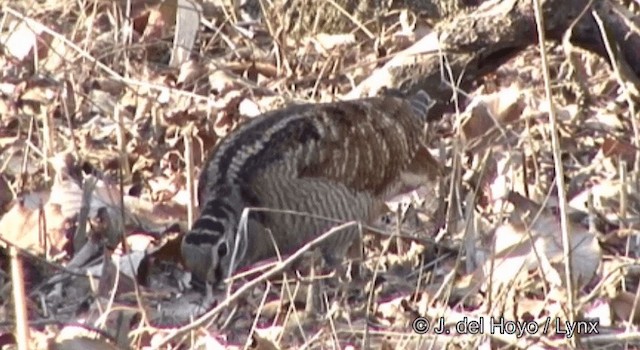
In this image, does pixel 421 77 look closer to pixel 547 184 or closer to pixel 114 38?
pixel 547 184

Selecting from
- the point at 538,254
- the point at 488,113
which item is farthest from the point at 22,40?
the point at 538,254

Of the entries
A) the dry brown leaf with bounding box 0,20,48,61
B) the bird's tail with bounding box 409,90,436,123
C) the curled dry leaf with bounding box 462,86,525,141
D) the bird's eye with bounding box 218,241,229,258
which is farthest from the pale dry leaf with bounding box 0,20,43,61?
the bird's eye with bounding box 218,241,229,258

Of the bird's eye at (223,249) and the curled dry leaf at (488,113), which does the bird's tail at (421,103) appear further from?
the bird's eye at (223,249)

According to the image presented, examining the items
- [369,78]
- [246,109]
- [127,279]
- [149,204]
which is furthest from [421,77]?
[127,279]

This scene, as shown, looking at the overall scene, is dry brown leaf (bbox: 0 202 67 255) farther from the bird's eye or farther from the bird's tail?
the bird's tail

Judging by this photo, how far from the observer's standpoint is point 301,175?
589cm

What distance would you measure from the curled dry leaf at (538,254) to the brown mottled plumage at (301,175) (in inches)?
28.0

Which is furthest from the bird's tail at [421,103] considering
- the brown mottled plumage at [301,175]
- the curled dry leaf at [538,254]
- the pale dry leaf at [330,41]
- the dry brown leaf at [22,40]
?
the dry brown leaf at [22,40]

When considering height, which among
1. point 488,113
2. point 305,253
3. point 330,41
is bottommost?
point 305,253

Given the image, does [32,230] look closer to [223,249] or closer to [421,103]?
[223,249]

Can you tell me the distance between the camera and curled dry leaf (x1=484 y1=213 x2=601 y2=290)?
16.0 ft

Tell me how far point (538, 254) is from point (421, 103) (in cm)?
201

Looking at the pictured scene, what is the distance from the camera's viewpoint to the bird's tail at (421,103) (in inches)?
264

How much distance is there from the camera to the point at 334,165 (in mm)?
6008
